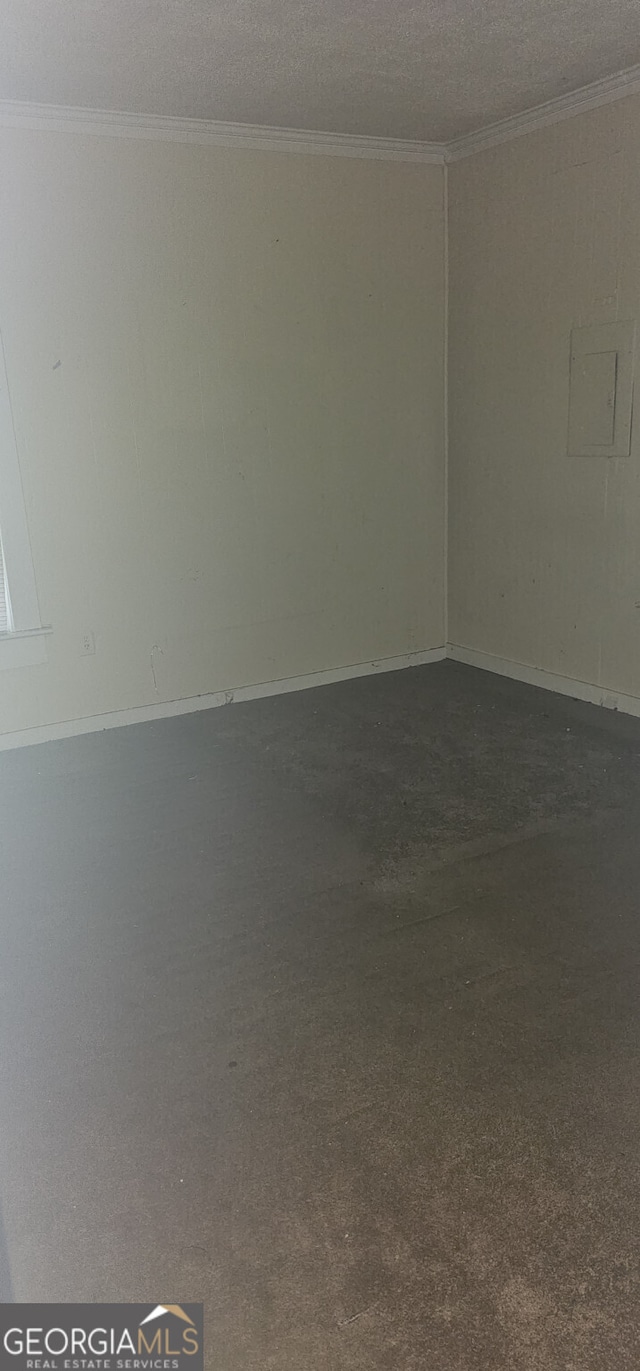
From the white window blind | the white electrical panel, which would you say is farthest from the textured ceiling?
the white window blind

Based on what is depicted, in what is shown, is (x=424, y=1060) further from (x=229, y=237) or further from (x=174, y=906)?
(x=229, y=237)

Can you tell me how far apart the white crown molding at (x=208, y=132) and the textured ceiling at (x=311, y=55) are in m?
0.07

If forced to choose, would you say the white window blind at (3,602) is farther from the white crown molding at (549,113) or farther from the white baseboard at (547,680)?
the white crown molding at (549,113)

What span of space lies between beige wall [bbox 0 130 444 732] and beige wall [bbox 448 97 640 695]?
0.75ft

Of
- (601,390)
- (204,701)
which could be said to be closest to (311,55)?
(601,390)

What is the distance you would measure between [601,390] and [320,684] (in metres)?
2.04

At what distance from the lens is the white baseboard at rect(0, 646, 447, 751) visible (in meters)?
4.33

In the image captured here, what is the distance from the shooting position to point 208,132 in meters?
4.12

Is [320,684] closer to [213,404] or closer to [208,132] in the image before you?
[213,404]

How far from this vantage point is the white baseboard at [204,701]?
4.33 m

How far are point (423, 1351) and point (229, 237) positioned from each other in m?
4.28
